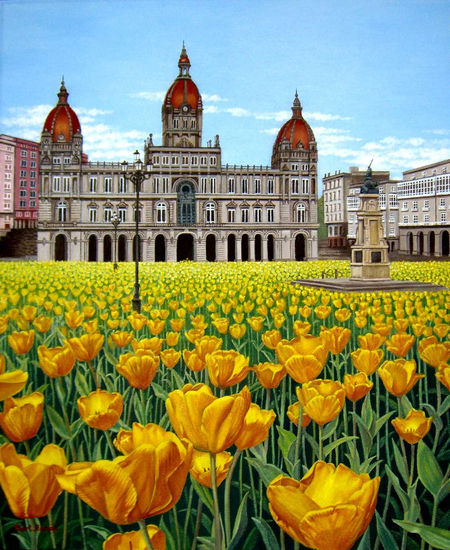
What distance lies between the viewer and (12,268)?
4832 mm

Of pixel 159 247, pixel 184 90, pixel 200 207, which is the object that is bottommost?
pixel 159 247

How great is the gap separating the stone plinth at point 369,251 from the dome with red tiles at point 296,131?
13.4 feet

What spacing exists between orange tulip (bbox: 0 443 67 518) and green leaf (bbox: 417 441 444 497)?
2.84 feet

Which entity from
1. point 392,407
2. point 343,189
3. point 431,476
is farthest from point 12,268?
point 431,476

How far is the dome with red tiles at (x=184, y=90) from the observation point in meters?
3.12

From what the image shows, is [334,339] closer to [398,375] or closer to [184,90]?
[398,375]

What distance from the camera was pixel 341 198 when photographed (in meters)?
5.29

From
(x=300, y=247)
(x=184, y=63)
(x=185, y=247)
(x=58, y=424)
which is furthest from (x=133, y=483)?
(x=185, y=247)

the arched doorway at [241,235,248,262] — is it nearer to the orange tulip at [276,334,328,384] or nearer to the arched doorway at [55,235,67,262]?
the arched doorway at [55,235,67,262]

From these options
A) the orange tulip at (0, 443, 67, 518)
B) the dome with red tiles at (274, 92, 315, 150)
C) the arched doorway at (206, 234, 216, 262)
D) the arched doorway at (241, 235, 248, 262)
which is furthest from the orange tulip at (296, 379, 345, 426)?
the arched doorway at (241, 235, 248, 262)

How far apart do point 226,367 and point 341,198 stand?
4.35 m

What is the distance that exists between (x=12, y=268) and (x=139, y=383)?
3.85 meters

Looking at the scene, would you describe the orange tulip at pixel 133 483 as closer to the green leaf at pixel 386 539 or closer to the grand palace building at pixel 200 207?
the green leaf at pixel 386 539

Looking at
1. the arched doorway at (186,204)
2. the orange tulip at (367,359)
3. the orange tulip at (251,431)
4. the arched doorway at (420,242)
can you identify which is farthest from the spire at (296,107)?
the arched doorway at (186,204)
